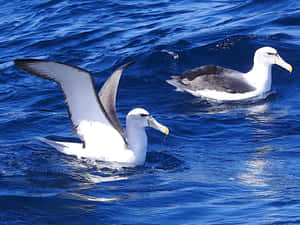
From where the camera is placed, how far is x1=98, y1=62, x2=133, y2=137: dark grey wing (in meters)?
8.12

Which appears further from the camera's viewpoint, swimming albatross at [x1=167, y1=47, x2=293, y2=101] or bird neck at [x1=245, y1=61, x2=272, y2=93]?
bird neck at [x1=245, y1=61, x2=272, y2=93]

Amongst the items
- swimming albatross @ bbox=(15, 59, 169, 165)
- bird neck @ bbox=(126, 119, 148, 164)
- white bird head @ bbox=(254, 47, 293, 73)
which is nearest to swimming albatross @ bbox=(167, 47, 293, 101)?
white bird head @ bbox=(254, 47, 293, 73)

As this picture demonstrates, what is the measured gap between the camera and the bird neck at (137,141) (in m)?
7.98

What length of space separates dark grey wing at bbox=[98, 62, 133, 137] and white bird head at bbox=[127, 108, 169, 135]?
0.22m

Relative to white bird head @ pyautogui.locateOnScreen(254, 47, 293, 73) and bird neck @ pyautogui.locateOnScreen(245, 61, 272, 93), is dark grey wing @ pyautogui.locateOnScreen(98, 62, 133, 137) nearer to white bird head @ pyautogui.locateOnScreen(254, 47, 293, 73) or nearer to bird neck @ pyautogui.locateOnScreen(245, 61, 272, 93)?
bird neck @ pyautogui.locateOnScreen(245, 61, 272, 93)

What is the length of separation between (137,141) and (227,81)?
13.2ft

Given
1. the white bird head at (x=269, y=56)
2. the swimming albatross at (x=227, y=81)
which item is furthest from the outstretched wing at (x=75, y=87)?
the white bird head at (x=269, y=56)

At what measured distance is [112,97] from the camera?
328 inches

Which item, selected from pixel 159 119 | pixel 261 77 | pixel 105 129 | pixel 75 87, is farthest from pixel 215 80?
pixel 75 87

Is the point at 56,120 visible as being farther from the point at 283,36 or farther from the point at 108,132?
the point at 283,36

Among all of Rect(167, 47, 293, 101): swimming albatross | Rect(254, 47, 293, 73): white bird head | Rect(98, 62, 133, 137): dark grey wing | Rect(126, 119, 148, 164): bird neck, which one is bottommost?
Rect(126, 119, 148, 164): bird neck

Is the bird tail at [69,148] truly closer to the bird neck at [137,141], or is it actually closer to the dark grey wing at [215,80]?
the bird neck at [137,141]

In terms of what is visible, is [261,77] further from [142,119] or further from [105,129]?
[105,129]

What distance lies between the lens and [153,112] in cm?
1060
